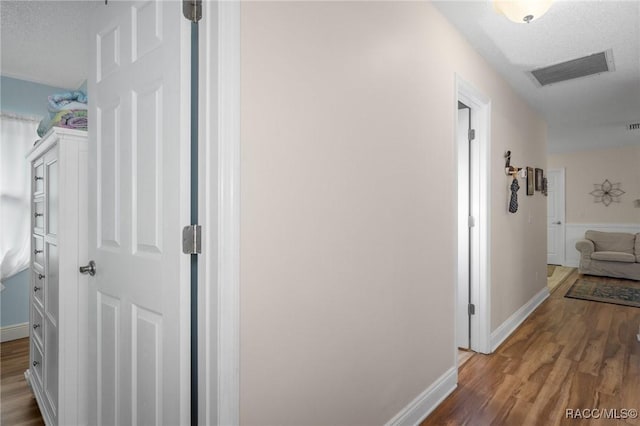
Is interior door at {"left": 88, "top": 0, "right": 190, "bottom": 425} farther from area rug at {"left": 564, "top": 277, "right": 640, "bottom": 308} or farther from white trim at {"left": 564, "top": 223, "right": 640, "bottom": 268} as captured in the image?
white trim at {"left": 564, "top": 223, "right": 640, "bottom": 268}

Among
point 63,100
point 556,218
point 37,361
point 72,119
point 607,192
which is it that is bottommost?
point 37,361

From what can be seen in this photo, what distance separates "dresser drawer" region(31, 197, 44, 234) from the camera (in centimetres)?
198

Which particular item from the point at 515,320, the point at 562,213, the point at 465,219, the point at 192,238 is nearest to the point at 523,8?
the point at 465,219

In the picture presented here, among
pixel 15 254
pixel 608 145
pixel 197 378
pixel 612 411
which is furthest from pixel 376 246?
pixel 608 145

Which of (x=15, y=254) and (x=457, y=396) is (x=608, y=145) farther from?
(x=15, y=254)

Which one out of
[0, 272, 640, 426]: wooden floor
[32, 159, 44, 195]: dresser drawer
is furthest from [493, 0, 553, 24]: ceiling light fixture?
[32, 159, 44, 195]: dresser drawer

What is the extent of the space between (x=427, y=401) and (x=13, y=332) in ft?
11.7

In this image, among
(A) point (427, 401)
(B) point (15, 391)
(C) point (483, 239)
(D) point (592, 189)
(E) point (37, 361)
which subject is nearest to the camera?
(A) point (427, 401)

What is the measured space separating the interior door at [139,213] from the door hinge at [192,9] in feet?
0.07

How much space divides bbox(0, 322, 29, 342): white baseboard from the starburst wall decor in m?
9.03

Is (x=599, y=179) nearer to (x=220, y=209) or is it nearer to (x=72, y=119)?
(x=220, y=209)

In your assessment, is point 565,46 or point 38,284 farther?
point 565,46

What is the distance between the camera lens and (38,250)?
2.08 metres

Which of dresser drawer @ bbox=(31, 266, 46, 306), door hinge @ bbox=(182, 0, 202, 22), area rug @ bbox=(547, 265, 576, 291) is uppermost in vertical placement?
door hinge @ bbox=(182, 0, 202, 22)
